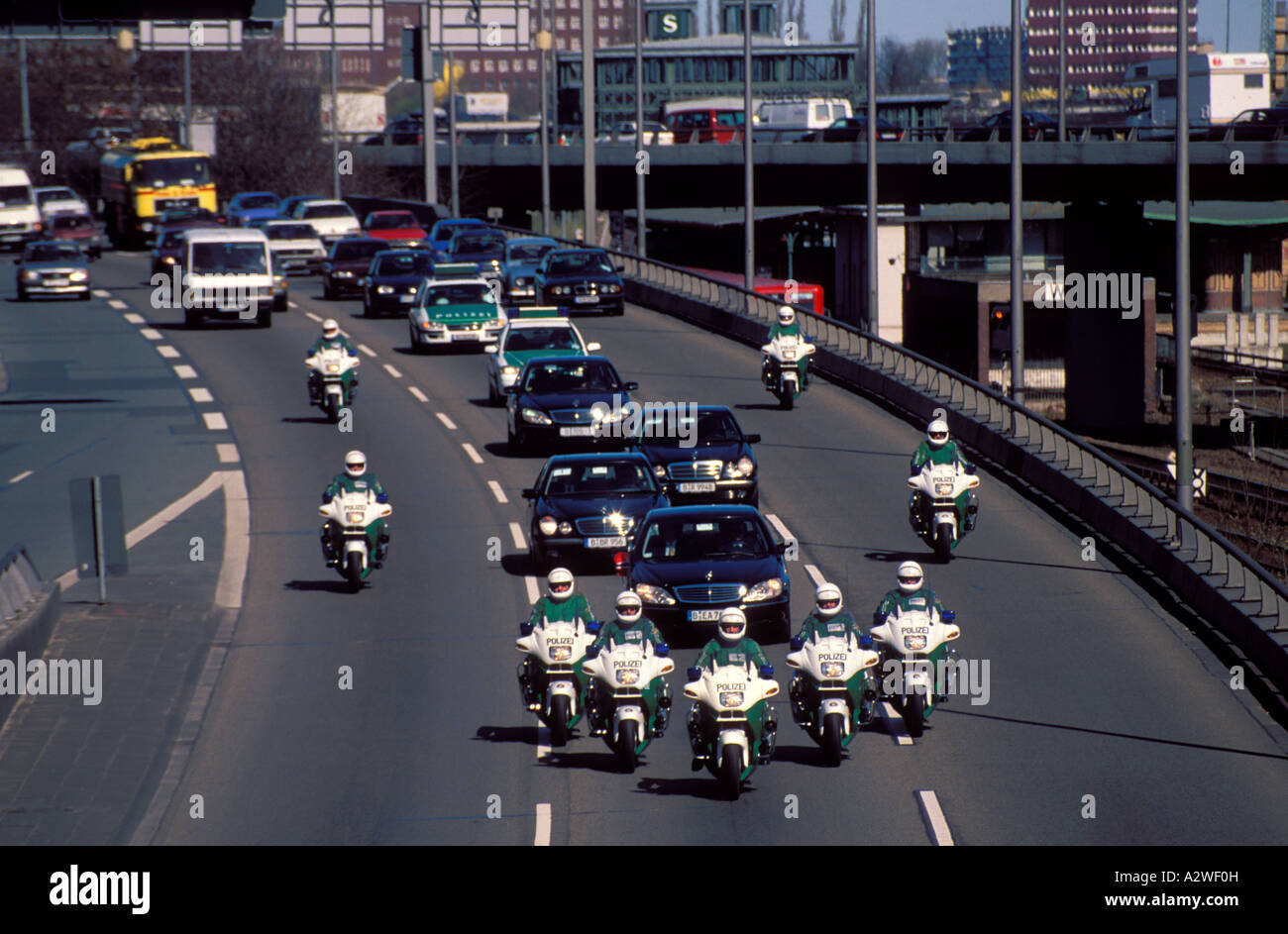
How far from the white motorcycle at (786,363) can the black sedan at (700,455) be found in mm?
7849

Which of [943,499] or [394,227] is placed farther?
[394,227]

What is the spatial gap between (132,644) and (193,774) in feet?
15.4

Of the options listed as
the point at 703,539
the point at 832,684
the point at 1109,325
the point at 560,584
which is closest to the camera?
the point at 832,684

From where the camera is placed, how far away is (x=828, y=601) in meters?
16.0

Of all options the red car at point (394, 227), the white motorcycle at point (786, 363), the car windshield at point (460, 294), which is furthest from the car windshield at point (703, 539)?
the red car at point (394, 227)

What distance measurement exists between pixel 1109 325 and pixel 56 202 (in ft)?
135

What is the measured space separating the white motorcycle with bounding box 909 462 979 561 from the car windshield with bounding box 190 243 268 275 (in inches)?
1057

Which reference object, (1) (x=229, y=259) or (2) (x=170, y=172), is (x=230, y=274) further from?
(2) (x=170, y=172)

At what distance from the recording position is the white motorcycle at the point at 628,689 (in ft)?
51.7

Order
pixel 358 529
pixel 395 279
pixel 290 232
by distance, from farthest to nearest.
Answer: pixel 290 232
pixel 395 279
pixel 358 529

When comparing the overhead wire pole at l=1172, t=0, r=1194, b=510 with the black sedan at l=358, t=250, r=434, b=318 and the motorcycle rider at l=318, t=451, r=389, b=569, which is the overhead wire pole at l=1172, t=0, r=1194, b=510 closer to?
the motorcycle rider at l=318, t=451, r=389, b=569

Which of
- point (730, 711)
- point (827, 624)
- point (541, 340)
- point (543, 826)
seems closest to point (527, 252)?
point (541, 340)

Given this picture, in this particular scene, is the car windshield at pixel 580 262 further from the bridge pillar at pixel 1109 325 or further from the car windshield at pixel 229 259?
the bridge pillar at pixel 1109 325

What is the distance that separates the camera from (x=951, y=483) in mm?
24219
